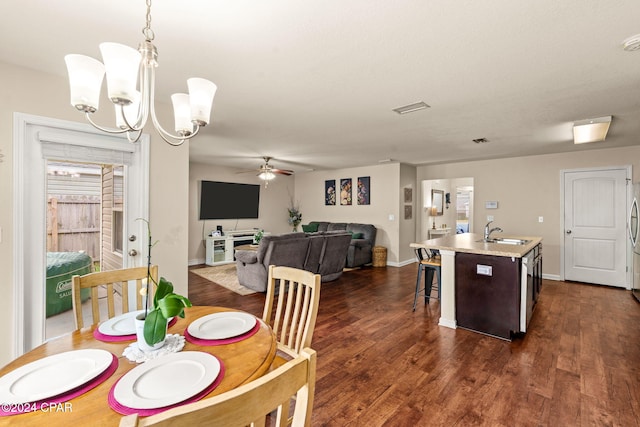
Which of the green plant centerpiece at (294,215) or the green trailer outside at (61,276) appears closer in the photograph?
the green trailer outside at (61,276)

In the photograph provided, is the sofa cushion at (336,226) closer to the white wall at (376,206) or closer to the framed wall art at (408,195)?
the white wall at (376,206)

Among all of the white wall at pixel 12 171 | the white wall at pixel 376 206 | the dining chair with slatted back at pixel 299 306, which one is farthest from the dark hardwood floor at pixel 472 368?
the white wall at pixel 376 206

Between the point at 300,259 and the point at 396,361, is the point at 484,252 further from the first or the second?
the point at 300,259

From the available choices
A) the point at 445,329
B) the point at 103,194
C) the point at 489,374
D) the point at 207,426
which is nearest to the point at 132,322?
the point at 207,426

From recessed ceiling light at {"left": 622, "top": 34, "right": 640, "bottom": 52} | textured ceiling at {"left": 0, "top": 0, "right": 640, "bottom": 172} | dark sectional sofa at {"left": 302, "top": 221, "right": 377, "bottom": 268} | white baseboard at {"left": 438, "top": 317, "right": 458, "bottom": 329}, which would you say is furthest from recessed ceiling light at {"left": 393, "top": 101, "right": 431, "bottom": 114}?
dark sectional sofa at {"left": 302, "top": 221, "right": 377, "bottom": 268}

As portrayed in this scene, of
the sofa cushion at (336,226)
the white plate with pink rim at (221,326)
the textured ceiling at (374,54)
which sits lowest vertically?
the white plate with pink rim at (221,326)

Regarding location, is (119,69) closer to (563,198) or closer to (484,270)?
(484,270)

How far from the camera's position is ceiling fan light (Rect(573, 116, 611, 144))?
11.1 feet

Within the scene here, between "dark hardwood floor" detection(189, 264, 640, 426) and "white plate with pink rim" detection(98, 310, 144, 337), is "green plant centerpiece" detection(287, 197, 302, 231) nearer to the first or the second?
"dark hardwood floor" detection(189, 264, 640, 426)

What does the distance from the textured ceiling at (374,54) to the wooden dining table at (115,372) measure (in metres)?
1.71

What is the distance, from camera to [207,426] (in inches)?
21.6

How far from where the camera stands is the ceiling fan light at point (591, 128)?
3.37 metres

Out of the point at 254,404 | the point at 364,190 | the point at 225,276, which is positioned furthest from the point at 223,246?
the point at 254,404

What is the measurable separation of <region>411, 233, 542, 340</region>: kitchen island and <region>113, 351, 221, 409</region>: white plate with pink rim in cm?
287
